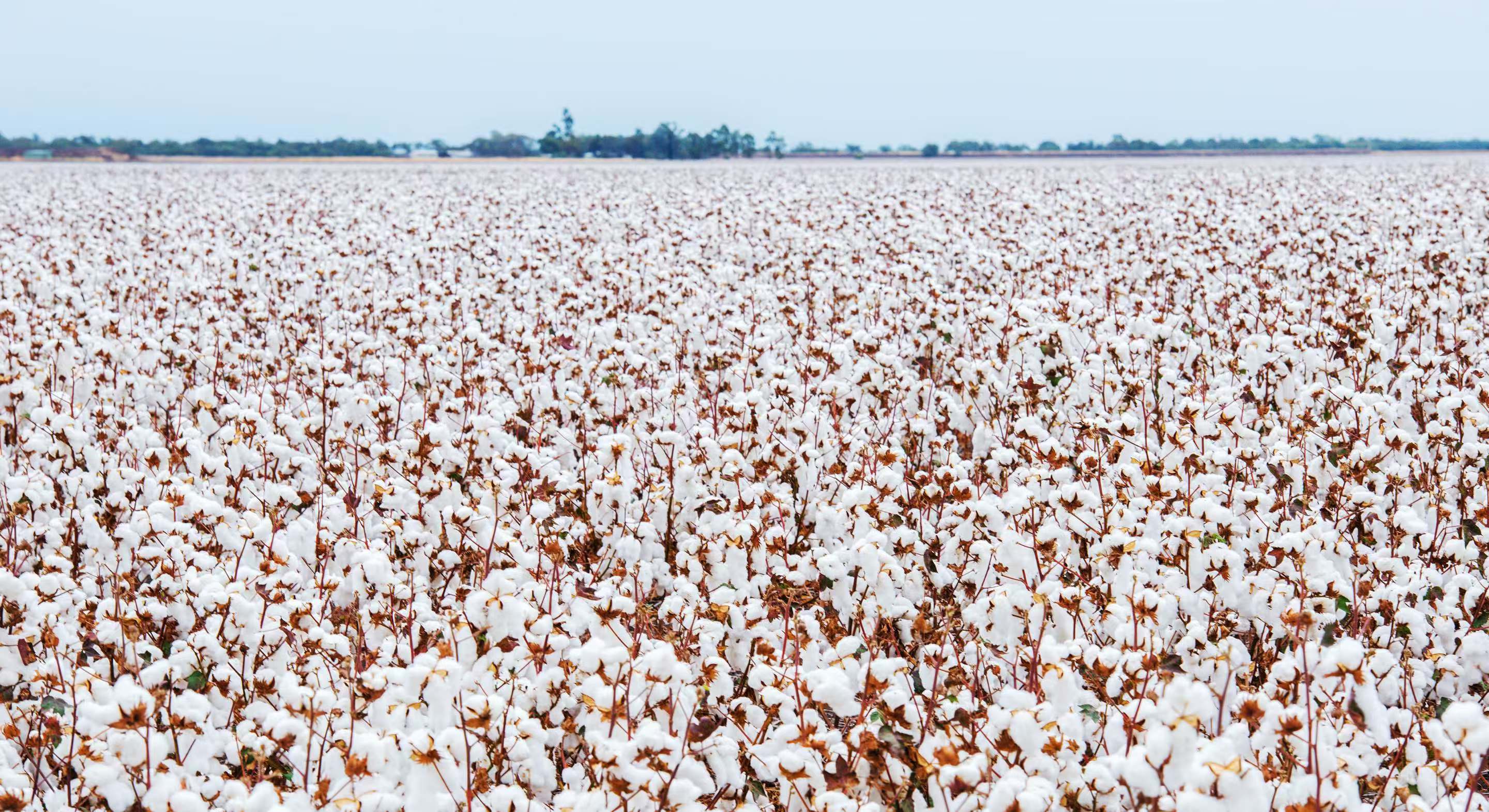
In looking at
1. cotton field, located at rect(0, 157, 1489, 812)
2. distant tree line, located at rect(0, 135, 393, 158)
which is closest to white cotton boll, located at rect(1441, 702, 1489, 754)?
cotton field, located at rect(0, 157, 1489, 812)

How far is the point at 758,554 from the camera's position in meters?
4.09

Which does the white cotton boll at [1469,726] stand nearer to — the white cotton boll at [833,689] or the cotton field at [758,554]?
the cotton field at [758,554]

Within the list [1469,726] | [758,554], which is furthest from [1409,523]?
[758,554]

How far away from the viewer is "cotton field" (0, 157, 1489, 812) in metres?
2.67

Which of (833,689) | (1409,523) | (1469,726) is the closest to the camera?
(1469,726)

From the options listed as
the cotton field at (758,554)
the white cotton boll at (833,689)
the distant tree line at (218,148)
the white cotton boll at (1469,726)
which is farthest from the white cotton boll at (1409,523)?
the distant tree line at (218,148)

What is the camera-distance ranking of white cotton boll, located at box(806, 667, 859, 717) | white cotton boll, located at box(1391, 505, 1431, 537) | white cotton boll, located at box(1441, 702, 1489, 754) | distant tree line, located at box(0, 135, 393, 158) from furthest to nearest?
distant tree line, located at box(0, 135, 393, 158)
white cotton boll, located at box(1391, 505, 1431, 537)
white cotton boll, located at box(806, 667, 859, 717)
white cotton boll, located at box(1441, 702, 1489, 754)

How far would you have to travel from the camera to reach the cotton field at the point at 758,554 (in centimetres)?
267

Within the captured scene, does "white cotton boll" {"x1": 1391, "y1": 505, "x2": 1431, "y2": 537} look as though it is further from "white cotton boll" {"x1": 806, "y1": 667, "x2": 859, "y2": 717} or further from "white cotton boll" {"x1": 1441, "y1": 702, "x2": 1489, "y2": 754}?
"white cotton boll" {"x1": 806, "y1": 667, "x2": 859, "y2": 717}

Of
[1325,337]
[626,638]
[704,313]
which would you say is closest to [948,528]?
[626,638]

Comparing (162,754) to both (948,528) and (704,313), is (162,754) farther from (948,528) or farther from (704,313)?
(704,313)

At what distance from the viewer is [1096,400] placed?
20.8ft

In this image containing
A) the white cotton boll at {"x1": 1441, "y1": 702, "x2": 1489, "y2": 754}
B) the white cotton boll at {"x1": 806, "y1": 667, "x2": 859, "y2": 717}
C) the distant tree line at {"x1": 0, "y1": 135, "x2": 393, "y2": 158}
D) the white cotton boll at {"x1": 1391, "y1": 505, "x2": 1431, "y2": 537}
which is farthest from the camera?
the distant tree line at {"x1": 0, "y1": 135, "x2": 393, "y2": 158}

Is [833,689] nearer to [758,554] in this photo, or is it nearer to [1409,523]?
[758,554]
